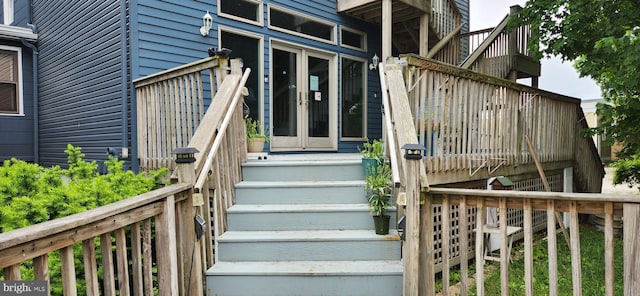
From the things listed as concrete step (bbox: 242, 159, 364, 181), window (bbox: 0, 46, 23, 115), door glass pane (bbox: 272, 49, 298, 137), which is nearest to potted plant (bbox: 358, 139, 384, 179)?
concrete step (bbox: 242, 159, 364, 181)

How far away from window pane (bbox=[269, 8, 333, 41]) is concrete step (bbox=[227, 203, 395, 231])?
4017mm

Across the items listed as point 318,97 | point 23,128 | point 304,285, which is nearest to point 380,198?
point 304,285

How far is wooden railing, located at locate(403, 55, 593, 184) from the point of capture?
11.9 ft

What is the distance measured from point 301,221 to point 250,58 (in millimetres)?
3582

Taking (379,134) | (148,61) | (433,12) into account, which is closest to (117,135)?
(148,61)

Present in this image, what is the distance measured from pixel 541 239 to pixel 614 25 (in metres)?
3.03

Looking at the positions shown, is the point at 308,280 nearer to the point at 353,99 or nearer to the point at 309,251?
the point at 309,251

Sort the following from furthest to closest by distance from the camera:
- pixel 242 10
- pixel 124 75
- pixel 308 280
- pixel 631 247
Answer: pixel 242 10
pixel 124 75
pixel 308 280
pixel 631 247

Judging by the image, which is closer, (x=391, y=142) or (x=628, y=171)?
(x=391, y=142)

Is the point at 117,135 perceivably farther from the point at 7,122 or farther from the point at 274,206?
the point at 7,122

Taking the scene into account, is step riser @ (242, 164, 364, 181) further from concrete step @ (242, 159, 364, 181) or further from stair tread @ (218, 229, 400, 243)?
stair tread @ (218, 229, 400, 243)

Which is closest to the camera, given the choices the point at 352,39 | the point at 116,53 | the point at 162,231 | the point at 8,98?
the point at 162,231

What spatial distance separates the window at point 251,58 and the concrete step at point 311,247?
3242mm

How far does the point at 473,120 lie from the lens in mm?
4227
